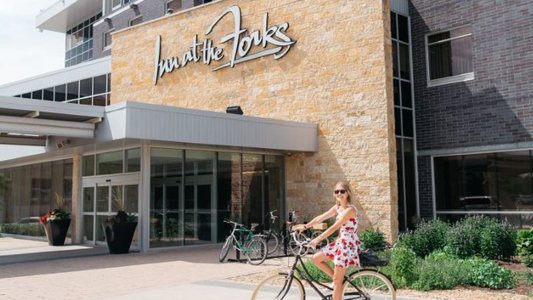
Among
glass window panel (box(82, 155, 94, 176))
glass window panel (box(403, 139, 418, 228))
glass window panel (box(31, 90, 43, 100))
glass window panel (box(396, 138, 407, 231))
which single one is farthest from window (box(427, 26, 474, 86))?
glass window panel (box(31, 90, 43, 100))

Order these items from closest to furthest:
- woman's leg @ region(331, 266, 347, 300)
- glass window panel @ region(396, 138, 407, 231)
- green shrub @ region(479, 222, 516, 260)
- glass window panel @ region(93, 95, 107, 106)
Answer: woman's leg @ region(331, 266, 347, 300), green shrub @ region(479, 222, 516, 260), glass window panel @ region(396, 138, 407, 231), glass window panel @ region(93, 95, 107, 106)

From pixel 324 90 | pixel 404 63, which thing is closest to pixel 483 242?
pixel 324 90

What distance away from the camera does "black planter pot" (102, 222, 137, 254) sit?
14977mm

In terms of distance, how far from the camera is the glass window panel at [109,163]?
16.7 meters

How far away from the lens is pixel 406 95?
18.7m

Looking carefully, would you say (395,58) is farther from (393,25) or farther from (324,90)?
(324,90)

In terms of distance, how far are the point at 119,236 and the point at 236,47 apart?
8473 millimetres

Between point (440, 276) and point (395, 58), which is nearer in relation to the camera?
point (440, 276)

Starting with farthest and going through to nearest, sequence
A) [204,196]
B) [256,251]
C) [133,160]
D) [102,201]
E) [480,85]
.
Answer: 1. [102,201]
2. [480,85]
3. [204,196]
4. [133,160]
5. [256,251]

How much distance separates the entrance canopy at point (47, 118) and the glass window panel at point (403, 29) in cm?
1041

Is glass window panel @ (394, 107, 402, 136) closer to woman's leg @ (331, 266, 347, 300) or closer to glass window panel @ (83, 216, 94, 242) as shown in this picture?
glass window panel @ (83, 216, 94, 242)

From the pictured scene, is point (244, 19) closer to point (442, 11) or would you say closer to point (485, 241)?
point (442, 11)

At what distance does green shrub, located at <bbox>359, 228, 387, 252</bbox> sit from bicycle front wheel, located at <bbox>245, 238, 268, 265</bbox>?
8.14 feet

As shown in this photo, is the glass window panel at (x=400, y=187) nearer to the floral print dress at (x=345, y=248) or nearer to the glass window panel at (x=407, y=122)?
the glass window panel at (x=407, y=122)
